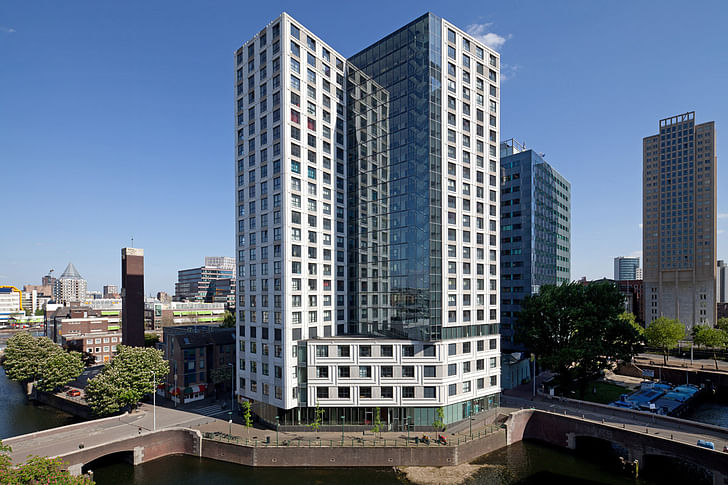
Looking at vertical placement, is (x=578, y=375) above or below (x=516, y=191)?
below

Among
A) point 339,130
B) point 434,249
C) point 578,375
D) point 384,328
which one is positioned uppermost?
point 339,130

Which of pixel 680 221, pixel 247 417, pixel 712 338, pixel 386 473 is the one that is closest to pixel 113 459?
pixel 247 417

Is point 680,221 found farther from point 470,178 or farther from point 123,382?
point 123,382

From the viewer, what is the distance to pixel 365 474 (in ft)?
179

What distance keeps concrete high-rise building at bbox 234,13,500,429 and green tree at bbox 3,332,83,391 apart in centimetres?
4438

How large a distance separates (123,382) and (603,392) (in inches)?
3686

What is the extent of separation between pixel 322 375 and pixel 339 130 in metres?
43.2

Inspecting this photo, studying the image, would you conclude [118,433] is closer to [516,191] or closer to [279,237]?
[279,237]

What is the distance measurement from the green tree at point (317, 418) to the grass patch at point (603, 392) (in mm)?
52869

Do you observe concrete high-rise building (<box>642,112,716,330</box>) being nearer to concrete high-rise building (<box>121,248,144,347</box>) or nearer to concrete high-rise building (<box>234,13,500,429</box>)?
concrete high-rise building (<box>234,13,500,429</box>)

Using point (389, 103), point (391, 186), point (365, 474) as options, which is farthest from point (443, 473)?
point (389, 103)

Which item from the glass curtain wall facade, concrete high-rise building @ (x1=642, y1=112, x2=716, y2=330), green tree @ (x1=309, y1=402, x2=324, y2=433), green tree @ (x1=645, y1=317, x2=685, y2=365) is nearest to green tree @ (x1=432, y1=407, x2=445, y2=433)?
the glass curtain wall facade

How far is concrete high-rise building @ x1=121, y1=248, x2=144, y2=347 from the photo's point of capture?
99562 millimetres

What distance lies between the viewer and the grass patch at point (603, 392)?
266 ft
